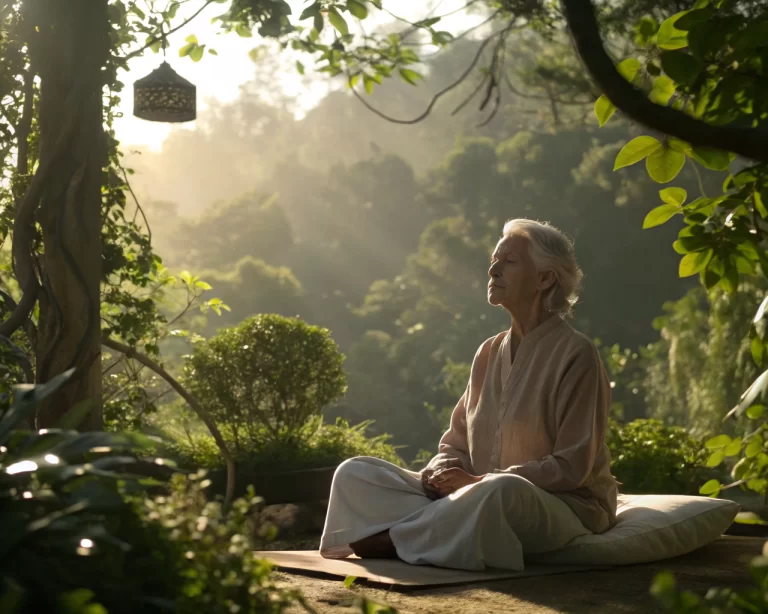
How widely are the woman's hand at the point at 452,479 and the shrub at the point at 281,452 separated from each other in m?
2.37

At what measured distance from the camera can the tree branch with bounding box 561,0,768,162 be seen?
1.14 meters

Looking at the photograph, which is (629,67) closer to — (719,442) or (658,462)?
(719,442)

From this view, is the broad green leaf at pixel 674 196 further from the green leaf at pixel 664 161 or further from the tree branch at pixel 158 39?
the tree branch at pixel 158 39

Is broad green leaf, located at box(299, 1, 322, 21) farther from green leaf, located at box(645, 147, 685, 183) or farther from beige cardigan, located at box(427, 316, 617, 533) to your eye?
green leaf, located at box(645, 147, 685, 183)

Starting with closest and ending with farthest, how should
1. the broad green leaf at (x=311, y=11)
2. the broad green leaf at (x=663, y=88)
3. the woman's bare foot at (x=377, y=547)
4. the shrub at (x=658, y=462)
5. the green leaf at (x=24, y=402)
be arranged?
1. the green leaf at (x=24, y=402)
2. the broad green leaf at (x=663, y=88)
3. the woman's bare foot at (x=377, y=547)
4. the broad green leaf at (x=311, y=11)
5. the shrub at (x=658, y=462)

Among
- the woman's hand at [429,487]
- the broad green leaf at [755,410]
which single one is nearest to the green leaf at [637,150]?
the broad green leaf at [755,410]

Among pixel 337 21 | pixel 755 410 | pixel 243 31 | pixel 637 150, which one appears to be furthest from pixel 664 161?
pixel 243 31

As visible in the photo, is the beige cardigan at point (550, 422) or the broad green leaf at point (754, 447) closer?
the broad green leaf at point (754, 447)

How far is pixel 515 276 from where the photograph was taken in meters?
3.86

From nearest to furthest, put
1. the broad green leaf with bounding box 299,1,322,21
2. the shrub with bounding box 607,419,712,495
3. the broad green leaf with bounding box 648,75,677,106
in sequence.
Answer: the broad green leaf with bounding box 648,75,677,106
the broad green leaf with bounding box 299,1,322,21
the shrub with bounding box 607,419,712,495

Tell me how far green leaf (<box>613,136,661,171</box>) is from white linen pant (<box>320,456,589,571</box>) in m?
1.69

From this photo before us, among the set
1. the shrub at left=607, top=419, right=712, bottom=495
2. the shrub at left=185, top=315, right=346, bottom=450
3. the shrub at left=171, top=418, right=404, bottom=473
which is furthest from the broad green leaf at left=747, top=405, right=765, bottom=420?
the shrub at left=185, top=315, right=346, bottom=450

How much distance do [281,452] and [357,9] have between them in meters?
3.07

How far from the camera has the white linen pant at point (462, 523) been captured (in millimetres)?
3344
